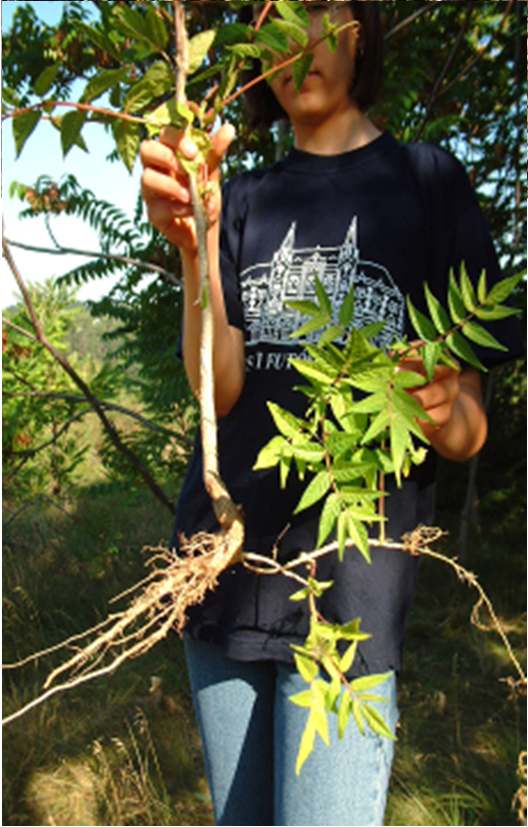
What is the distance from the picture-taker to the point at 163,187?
0.87 meters

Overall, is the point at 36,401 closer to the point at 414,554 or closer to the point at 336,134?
the point at 336,134

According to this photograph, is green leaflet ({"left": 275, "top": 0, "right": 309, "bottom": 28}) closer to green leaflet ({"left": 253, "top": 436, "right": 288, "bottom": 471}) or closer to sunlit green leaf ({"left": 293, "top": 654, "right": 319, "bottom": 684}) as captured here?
green leaflet ({"left": 253, "top": 436, "right": 288, "bottom": 471})

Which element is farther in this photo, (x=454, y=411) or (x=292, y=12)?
(x=454, y=411)

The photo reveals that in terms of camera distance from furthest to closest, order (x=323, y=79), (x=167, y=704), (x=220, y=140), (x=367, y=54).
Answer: (x=167, y=704) → (x=367, y=54) → (x=323, y=79) → (x=220, y=140)

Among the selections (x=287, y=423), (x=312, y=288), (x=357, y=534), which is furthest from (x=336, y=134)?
(x=357, y=534)

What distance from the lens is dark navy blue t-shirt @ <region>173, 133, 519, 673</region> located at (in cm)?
111

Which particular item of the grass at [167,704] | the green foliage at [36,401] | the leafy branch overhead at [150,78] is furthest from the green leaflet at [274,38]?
the green foliage at [36,401]

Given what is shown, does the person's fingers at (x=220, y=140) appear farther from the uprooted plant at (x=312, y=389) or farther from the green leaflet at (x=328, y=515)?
the green leaflet at (x=328, y=515)

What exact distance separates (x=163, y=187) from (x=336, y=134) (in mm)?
478

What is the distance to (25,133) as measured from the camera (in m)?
0.80

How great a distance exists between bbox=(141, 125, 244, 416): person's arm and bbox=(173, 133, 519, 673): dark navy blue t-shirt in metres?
0.09

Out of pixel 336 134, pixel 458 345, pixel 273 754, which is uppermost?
pixel 336 134

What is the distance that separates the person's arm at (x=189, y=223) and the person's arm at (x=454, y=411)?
28 centimetres

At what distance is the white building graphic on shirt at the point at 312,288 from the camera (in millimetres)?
1120
